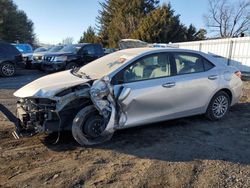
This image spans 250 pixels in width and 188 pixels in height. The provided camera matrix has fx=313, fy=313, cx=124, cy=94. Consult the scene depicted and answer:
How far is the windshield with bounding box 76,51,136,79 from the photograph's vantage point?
5.57 m

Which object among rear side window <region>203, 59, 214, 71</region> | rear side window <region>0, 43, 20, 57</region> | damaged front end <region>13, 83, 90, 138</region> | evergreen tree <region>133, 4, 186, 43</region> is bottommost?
damaged front end <region>13, 83, 90, 138</region>

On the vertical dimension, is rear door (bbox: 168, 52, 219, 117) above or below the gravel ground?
above

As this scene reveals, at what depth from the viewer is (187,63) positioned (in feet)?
20.8

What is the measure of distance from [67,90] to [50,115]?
0.48 m

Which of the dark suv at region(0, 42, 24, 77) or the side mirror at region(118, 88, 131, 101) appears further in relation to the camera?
the dark suv at region(0, 42, 24, 77)

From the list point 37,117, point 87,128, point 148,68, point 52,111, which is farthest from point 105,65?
point 37,117

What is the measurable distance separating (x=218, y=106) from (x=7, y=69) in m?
11.8

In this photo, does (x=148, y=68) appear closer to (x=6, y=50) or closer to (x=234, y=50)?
(x=6, y=50)

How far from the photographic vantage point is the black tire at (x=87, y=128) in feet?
16.4

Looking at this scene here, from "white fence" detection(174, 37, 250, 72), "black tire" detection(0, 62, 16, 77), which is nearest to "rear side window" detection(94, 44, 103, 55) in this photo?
"black tire" detection(0, 62, 16, 77)

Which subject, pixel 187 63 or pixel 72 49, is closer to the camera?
pixel 187 63

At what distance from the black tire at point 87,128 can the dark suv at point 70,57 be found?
1082 centimetres

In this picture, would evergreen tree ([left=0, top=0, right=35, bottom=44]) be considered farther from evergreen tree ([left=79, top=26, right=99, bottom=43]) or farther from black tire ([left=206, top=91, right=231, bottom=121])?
black tire ([left=206, top=91, right=231, bottom=121])

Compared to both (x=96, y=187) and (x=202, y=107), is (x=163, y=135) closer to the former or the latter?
(x=202, y=107)
